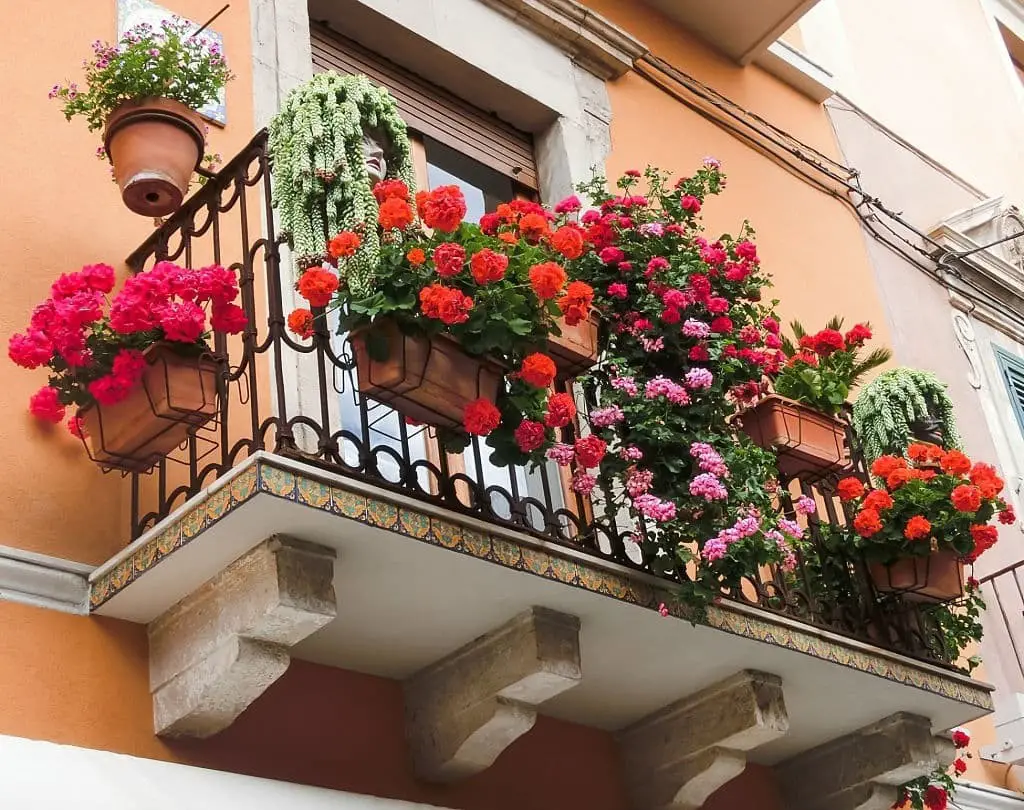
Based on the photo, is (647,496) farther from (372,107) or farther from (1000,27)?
(1000,27)

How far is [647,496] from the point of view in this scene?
5.15 meters

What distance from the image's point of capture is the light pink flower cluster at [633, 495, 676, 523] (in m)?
5.11

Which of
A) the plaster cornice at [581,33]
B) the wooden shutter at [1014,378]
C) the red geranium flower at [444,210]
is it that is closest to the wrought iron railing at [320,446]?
the red geranium flower at [444,210]

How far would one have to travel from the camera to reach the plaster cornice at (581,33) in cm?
754

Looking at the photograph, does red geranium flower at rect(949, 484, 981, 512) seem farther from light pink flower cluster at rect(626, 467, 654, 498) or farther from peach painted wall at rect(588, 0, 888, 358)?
peach painted wall at rect(588, 0, 888, 358)

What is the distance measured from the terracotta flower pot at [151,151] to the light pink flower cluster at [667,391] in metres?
1.65

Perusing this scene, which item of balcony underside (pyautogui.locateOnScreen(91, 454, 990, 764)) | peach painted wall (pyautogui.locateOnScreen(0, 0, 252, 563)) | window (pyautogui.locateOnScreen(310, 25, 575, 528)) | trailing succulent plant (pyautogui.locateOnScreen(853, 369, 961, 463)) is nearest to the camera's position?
balcony underside (pyautogui.locateOnScreen(91, 454, 990, 764))

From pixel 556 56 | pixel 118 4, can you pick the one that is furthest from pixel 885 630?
pixel 118 4

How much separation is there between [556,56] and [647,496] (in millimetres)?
3194

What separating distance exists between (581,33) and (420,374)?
3.62 m

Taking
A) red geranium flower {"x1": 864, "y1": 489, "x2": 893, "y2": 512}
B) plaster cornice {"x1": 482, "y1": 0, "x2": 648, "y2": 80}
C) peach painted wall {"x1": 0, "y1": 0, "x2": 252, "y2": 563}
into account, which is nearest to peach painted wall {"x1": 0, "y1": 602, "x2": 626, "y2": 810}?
peach painted wall {"x1": 0, "y1": 0, "x2": 252, "y2": 563}

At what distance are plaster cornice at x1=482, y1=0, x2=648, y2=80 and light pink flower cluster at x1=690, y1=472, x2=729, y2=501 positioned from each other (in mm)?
3150

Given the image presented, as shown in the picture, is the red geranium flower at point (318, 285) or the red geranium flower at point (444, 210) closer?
the red geranium flower at point (318, 285)

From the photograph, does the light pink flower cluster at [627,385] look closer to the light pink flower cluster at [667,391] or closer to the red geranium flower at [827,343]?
the light pink flower cluster at [667,391]
